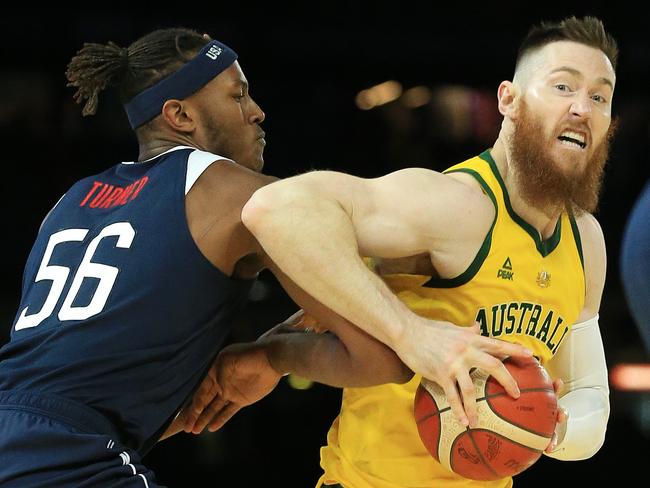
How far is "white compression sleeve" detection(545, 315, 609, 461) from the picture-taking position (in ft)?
12.1

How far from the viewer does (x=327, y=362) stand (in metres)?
3.35

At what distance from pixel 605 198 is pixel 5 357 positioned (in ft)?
25.7

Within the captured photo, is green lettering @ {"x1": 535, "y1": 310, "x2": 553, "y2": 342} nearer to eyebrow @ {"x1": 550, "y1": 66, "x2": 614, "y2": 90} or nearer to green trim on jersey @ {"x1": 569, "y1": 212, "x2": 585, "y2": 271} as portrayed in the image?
green trim on jersey @ {"x1": 569, "y1": 212, "x2": 585, "y2": 271}

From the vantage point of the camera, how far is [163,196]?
3.31m

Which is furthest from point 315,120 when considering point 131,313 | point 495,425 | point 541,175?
point 495,425

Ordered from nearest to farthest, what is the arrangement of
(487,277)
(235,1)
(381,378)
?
1. (381,378)
2. (487,277)
3. (235,1)

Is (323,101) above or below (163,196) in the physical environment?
below

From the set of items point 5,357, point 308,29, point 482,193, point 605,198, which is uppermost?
point 482,193

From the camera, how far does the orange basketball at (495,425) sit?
3098 millimetres

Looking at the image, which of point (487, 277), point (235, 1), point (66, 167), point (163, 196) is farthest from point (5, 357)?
point (235, 1)

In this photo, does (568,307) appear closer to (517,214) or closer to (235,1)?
(517,214)

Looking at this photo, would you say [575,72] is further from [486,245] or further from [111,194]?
[111,194]

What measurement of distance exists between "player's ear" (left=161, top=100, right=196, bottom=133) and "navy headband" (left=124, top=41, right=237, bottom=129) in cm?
2

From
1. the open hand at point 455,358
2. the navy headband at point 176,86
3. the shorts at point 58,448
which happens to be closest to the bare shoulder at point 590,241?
the open hand at point 455,358
